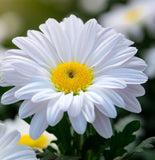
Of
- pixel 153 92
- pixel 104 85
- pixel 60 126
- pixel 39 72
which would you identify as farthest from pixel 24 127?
pixel 153 92

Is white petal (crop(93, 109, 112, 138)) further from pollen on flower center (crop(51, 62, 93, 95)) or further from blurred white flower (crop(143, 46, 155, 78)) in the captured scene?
blurred white flower (crop(143, 46, 155, 78))

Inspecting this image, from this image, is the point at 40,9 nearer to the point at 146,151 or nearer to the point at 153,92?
the point at 153,92

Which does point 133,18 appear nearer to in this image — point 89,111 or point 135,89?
point 135,89

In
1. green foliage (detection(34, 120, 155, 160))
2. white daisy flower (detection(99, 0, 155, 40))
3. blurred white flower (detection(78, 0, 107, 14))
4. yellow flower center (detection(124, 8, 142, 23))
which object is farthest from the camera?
blurred white flower (detection(78, 0, 107, 14))

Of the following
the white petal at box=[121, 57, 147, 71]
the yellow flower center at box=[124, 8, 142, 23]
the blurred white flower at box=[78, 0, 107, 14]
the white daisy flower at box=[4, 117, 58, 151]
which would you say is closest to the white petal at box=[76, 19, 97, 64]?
the white petal at box=[121, 57, 147, 71]

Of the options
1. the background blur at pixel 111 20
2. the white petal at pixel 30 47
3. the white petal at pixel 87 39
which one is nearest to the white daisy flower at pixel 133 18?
the background blur at pixel 111 20

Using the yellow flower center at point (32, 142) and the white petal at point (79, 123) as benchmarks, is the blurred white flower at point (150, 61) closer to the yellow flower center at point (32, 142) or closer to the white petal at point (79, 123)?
the yellow flower center at point (32, 142)

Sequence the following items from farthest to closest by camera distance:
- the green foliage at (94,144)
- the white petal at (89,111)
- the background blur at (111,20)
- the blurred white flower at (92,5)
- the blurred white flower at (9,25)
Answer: the blurred white flower at (92,5) < the blurred white flower at (9,25) < the background blur at (111,20) < the green foliage at (94,144) < the white petal at (89,111)
